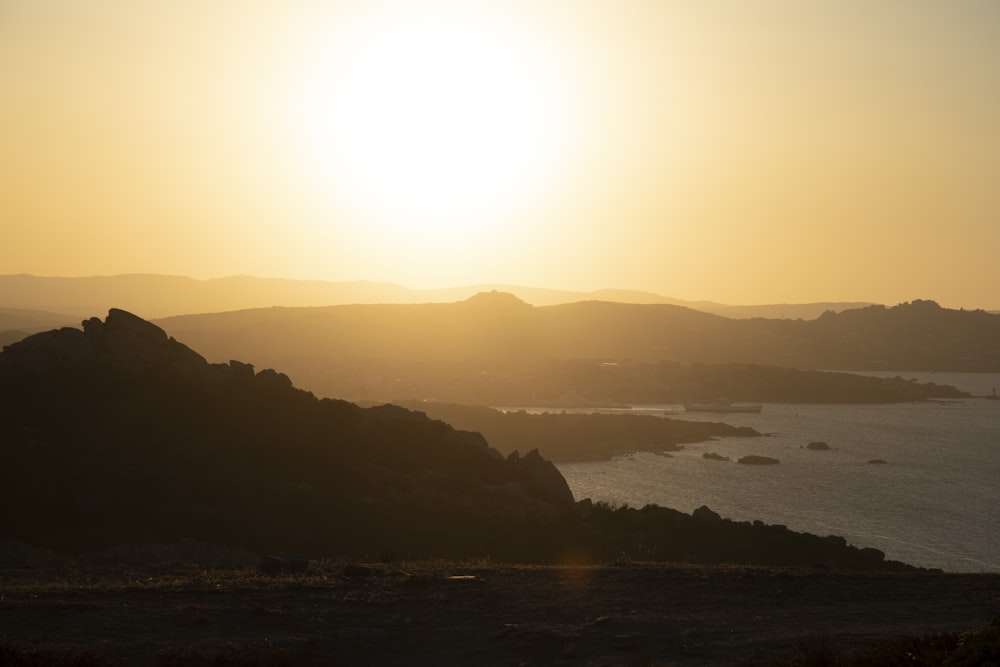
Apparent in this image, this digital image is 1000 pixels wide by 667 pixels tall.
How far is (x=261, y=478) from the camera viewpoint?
38.1m

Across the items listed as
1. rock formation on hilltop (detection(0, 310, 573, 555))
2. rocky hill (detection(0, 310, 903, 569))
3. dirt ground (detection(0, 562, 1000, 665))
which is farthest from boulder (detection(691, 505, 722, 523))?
dirt ground (detection(0, 562, 1000, 665))

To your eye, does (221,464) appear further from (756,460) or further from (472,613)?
(756,460)

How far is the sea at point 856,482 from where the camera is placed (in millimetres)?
63875

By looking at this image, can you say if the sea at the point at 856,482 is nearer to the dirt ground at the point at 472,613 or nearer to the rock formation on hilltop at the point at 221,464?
the rock formation on hilltop at the point at 221,464

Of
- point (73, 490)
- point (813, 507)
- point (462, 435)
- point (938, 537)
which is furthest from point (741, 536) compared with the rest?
point (813, 507)

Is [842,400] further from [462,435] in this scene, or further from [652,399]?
[462,435]

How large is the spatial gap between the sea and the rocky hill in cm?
2495

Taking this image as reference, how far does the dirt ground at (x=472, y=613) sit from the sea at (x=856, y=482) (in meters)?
36.9

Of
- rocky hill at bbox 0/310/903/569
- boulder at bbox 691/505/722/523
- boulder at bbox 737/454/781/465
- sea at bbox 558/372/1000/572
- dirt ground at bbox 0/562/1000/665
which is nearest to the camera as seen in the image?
dirt ground at bbox 0/562/1000/665

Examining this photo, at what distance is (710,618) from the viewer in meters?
17.5

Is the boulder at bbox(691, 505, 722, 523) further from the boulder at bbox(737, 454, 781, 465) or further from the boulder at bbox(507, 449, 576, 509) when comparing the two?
the boulder at bbox(737, 454, 781, 465)

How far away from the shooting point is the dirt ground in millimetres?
15164

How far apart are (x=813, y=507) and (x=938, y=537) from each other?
12327 mm

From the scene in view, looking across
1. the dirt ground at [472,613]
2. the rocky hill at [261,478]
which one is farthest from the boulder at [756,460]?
the dirt ground at [472,613]
